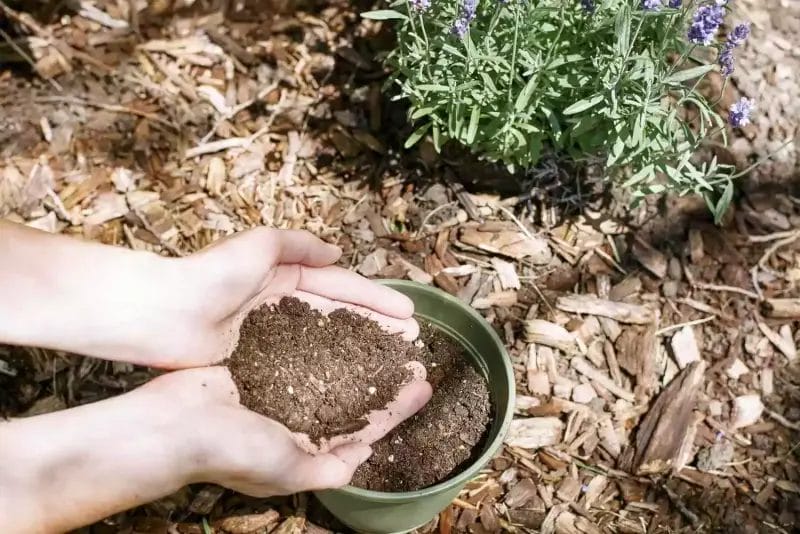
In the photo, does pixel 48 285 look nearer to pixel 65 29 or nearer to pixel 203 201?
pixel 203 201

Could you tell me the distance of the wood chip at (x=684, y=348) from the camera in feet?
7.82

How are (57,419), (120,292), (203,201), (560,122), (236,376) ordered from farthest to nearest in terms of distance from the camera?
1. (203,201)
2. (560,122)
3. (236,376)
4. (120,292)
5. (57,419)

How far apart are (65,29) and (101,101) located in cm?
32

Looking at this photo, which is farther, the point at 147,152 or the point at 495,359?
the point at 147,152

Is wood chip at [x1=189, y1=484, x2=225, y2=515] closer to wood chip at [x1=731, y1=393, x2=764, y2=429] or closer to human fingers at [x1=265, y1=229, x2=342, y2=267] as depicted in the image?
human fingers at [x1=265, y1=229, x2=342, y2=267]

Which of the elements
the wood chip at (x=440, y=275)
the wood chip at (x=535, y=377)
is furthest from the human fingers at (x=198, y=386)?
the wood chip at (x=535, y=377)

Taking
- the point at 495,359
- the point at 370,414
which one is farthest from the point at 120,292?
the point at 495,359

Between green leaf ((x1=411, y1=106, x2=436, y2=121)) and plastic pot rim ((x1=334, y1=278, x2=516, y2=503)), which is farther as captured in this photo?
green leaf ((x1=411, y1=106, x2=436, y2=121))

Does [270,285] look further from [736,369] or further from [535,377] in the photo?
[736,369]

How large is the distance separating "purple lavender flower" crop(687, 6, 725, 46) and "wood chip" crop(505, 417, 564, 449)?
3.45 ft

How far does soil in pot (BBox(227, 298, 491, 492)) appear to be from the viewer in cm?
199

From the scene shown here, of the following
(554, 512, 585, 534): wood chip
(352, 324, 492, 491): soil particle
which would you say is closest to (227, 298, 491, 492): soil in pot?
(352, 324, 492, 491): soil particle

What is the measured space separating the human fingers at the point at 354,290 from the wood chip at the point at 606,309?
1.77 ft

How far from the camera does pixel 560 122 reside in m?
2.27
